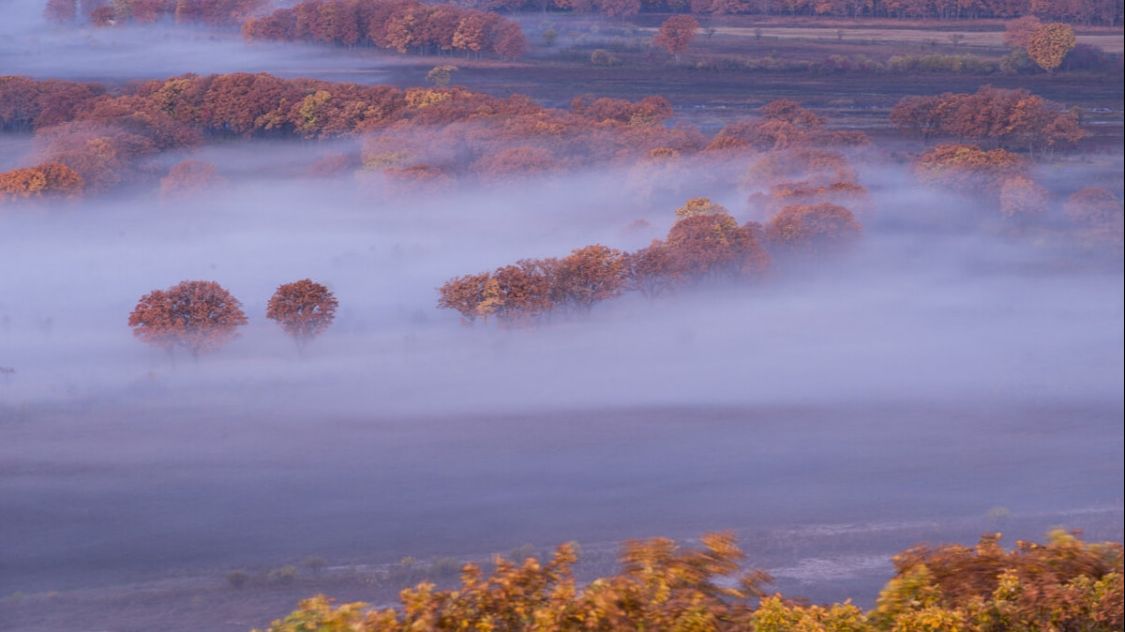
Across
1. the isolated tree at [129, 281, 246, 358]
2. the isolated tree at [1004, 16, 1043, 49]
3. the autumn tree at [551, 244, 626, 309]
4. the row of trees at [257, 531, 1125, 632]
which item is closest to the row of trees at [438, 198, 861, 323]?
the autumn tree at [551, 244, 626, 309]

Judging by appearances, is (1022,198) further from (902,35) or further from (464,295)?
(464,295)

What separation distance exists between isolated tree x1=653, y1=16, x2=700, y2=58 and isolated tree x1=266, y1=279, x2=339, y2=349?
2.19 metres

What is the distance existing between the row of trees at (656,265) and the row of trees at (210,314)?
60cm

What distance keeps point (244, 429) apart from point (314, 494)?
1.38ft

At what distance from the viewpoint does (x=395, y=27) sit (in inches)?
239

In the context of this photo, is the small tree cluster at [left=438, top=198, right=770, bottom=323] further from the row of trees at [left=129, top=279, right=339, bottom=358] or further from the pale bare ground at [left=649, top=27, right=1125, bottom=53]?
the pale bare ground at [left=649, top=27, right=1125, bottom=53]

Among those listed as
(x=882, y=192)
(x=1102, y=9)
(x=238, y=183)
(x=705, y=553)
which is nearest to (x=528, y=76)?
(x=238, y=183)

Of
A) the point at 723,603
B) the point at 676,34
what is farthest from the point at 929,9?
the point at 723,603

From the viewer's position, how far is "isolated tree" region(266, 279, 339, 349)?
→ 18.6ft

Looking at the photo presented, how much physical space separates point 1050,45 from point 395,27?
3.52 metres

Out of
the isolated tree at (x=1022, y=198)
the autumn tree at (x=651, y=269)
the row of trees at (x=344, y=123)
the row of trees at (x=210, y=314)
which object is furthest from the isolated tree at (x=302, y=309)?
the isolated tree at (x=1022, y=198)

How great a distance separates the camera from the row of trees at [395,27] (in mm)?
5983

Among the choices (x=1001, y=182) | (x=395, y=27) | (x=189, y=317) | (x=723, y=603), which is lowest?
(x=723, y=603)

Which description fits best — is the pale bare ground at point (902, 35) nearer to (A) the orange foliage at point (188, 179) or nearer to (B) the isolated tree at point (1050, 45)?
(B) the isolated tree at point (1050, 45)
